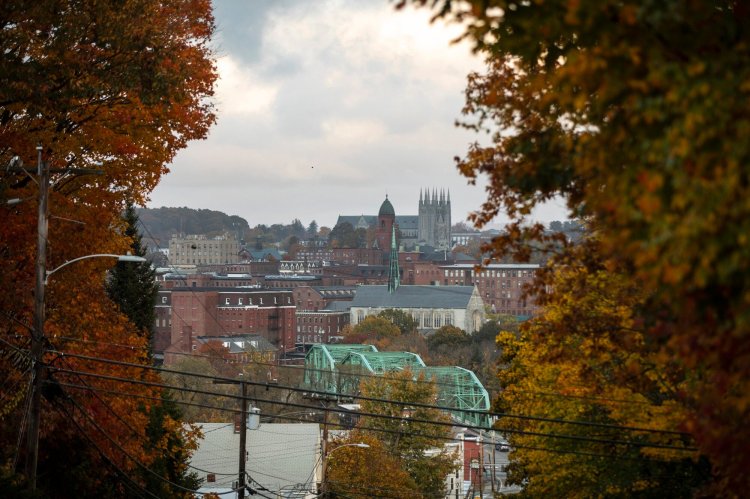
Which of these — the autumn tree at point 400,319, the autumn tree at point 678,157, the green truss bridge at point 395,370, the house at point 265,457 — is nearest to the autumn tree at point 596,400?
the autumn tree at point 678,157

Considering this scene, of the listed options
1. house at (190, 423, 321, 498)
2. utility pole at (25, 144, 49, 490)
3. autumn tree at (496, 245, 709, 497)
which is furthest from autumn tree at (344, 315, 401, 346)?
utility pole at (25, 144, 49, 490)

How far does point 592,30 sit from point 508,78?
5.77m

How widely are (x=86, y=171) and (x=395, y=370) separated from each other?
6368 cm

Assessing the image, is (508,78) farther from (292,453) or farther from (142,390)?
(292,453)

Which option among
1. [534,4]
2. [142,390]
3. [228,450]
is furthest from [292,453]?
[534,4]

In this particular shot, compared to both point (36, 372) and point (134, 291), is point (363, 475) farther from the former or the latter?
point (36, 372)

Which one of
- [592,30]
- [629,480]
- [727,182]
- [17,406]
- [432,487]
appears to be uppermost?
[592,30]

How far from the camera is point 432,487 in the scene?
59.2m

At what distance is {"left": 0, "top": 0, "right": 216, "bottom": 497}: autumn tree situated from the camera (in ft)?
67.4

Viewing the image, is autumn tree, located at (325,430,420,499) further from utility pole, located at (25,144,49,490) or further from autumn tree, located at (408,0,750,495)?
autumn tree, located at (408,0,750,495)

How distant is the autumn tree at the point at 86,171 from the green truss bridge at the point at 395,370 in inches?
1670

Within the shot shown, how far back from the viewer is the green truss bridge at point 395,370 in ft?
267

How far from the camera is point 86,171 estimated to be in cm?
2080

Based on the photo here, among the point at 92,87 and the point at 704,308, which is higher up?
the point at 92,87
